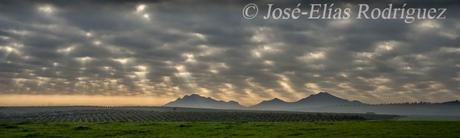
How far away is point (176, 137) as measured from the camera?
3400 centimetres

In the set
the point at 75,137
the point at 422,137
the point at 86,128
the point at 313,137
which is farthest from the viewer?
the point at 86,128

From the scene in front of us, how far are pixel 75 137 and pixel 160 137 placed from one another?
21.6ft

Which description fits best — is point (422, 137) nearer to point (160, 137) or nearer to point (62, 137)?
point (160, 137)

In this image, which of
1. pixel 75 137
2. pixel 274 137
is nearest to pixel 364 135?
pixel 274 137

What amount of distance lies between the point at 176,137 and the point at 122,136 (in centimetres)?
461

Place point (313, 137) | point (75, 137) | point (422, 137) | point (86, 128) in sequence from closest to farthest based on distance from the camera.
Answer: point (422, 137)
point (313, 137)
point (75, 137)
point (86, 128)

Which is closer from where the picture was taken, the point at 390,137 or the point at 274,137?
the point at 390,137

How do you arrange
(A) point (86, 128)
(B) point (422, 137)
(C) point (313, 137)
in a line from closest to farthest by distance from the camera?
(B) point (422, 137)
(C) point (313, 137)
(A) point (86, 128)

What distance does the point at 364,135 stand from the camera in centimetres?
3384

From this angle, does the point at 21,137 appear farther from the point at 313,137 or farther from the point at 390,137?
the point at 390,137

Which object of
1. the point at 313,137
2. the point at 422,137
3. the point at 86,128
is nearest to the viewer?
the point at 422,137

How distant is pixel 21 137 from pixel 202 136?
13.1 m

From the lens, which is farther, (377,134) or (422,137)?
(377,134)

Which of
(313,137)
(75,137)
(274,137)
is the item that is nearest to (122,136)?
(75,137)
